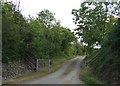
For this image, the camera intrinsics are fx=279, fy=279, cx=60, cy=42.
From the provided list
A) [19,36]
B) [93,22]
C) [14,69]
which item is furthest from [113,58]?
[93,22]

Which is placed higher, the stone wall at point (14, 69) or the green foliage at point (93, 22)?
the green foliage at point (93, 22)

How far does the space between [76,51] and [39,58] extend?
7240 cm

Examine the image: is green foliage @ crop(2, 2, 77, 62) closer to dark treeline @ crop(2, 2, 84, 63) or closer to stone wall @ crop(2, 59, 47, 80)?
dark treeline @ crop(2, 2, 84, 63)

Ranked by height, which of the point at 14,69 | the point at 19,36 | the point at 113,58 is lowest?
the point at 14,69

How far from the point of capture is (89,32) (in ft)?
153

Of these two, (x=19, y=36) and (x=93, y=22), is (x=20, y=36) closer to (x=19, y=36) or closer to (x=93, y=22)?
(x=19, y=36)

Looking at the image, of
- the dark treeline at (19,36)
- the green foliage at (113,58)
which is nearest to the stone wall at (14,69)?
the dark treeline at (19,36)

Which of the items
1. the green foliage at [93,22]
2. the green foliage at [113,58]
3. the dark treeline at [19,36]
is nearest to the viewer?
the green foliage at [113,58]

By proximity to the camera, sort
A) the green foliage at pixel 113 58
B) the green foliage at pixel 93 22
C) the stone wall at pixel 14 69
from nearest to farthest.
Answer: the green foliage at pixel 113 58
the stone wall at pixel 14 69
the green foliage at pixel 93 22

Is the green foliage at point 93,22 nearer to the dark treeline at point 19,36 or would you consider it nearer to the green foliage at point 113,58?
the dark treeline at point 19,36

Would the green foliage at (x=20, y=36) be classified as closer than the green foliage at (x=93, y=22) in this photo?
Yes

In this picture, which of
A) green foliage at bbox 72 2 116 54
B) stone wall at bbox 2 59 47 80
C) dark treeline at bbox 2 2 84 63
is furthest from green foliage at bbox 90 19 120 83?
green foliage at bbox 72 2 116 54

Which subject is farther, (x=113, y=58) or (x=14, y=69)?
(x=14, y=69)

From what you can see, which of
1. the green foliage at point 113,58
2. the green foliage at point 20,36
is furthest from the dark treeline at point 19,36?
the green foliage at point 113,58
